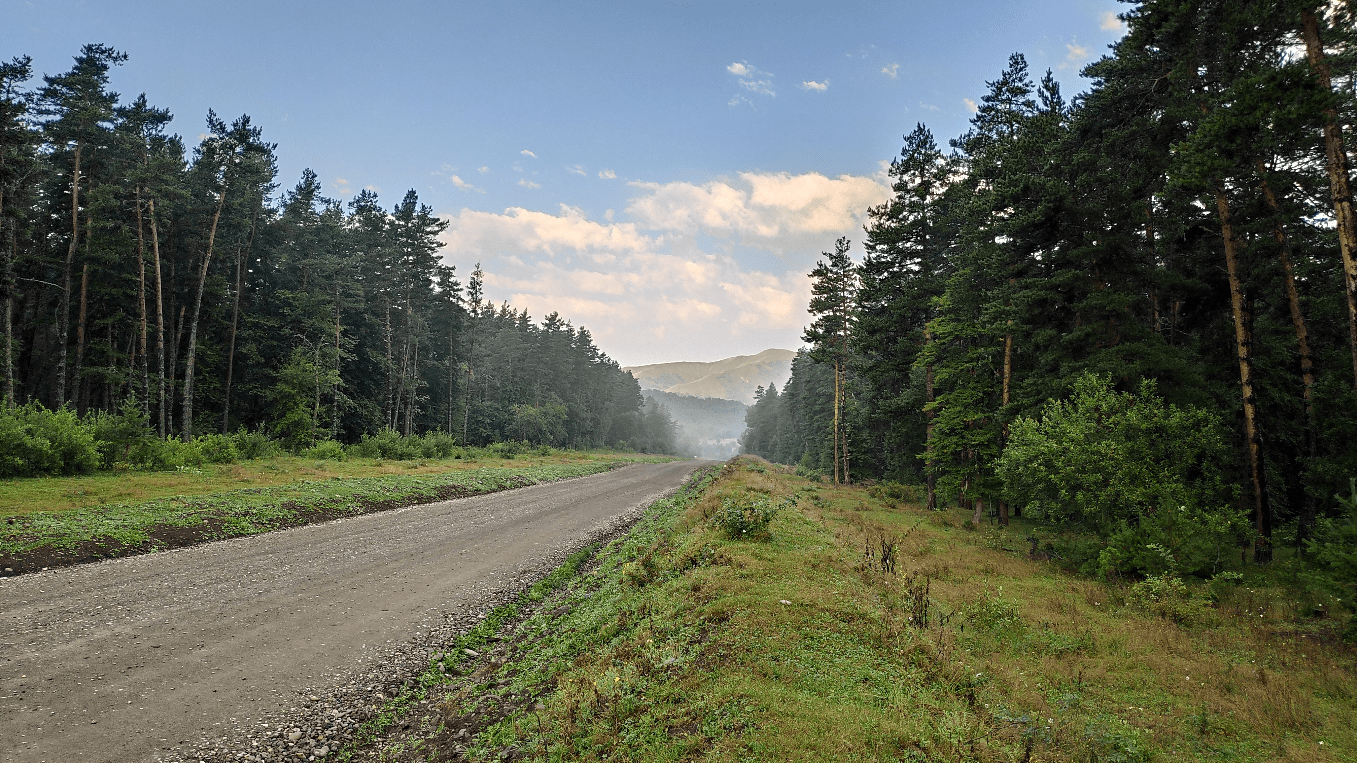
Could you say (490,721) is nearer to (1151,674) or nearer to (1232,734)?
(1232,734)

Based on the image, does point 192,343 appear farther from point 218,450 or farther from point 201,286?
point 218,450

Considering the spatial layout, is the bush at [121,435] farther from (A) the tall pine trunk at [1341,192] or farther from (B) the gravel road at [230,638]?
(A) the tall pine trunk at [1341,192]

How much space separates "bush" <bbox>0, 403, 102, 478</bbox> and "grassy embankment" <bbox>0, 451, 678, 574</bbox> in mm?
783

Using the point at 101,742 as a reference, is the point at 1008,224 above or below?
above

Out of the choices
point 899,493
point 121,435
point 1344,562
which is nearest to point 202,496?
point 121,435

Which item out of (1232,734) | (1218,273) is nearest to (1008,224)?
(1218,273)

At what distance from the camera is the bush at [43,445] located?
52.2ft

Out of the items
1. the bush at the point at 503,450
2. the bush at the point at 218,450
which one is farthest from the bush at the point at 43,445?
the bush at the point at 503,450

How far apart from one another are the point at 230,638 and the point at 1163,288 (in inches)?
1098

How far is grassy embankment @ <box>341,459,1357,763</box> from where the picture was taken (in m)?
4.56

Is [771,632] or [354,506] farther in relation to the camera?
[354,506]

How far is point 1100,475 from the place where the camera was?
13531 millimetres

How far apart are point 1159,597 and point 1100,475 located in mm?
3305

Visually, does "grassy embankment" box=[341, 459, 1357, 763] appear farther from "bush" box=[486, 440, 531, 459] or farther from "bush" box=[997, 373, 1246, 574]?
"bush" box=[486, 440, 531, 459]
